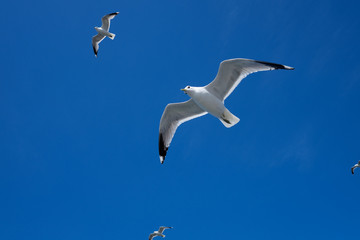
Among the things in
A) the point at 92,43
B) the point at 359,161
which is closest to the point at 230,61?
the point at 359,161

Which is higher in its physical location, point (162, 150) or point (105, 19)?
point (105, 19)

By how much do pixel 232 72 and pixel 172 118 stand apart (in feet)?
9.03

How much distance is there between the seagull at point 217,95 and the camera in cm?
911

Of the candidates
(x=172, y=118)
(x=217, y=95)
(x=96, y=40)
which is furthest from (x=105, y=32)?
(x=217, y=95)

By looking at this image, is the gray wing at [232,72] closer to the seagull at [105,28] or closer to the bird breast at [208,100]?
the bird breast at [208,100]

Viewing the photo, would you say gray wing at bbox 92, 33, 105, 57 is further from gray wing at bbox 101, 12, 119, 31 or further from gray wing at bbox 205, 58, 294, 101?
gray wing at bbox 205, 58, 294, 101

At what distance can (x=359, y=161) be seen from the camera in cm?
1844

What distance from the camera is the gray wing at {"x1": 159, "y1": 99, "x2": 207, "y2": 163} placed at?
1084 centimetres

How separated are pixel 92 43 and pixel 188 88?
1486 cm

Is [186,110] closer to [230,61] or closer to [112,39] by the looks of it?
[230,61]

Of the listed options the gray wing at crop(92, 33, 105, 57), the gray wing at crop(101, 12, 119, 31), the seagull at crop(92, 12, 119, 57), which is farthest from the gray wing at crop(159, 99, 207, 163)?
the gray wing at crop(92, 33, 105, 57)

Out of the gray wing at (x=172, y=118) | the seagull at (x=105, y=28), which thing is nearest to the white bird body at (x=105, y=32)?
the seagull at (x=105, y=28)

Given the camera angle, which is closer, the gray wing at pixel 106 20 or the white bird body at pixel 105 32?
the gray wing at pixel 106 20

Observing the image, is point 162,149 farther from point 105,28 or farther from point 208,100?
point 105,28
